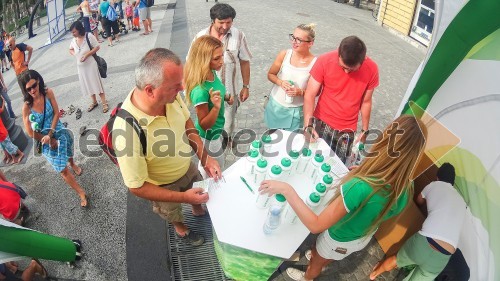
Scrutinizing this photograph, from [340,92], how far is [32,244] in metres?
3.12

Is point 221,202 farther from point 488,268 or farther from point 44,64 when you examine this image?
point 44,64

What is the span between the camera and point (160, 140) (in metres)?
2.42

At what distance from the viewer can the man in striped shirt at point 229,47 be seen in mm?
3645

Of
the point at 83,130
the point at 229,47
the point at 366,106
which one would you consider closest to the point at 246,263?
the point at 366,106

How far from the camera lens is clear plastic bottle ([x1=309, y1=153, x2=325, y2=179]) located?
8.57ft

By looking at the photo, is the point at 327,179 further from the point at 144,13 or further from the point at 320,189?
the point at 144,13

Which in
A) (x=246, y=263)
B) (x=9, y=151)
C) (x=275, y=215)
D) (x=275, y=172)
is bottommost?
(x=9, y=151)

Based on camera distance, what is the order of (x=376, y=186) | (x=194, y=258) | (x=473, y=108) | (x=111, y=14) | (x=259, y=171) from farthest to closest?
(x=111, y=14), (x=194, y=258), (x=473, y=108), (x=259, y=171), (x=376, y=186)

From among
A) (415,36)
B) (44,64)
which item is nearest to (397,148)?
(44,64)

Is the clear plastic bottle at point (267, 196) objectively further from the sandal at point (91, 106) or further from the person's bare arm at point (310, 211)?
the sandal at point (91, 106)

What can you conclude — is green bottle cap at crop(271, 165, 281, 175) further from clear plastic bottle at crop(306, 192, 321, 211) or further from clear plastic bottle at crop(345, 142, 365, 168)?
clear plastic bottle at crop(345, 142, 365, 168)

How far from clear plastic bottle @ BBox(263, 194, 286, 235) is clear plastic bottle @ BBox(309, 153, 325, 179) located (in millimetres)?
479

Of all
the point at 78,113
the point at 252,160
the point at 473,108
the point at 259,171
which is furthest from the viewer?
the point at 78,113

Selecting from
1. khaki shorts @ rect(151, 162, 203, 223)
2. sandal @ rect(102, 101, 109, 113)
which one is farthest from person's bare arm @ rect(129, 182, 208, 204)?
sandal @ rect(102, 101, 109, 113)
